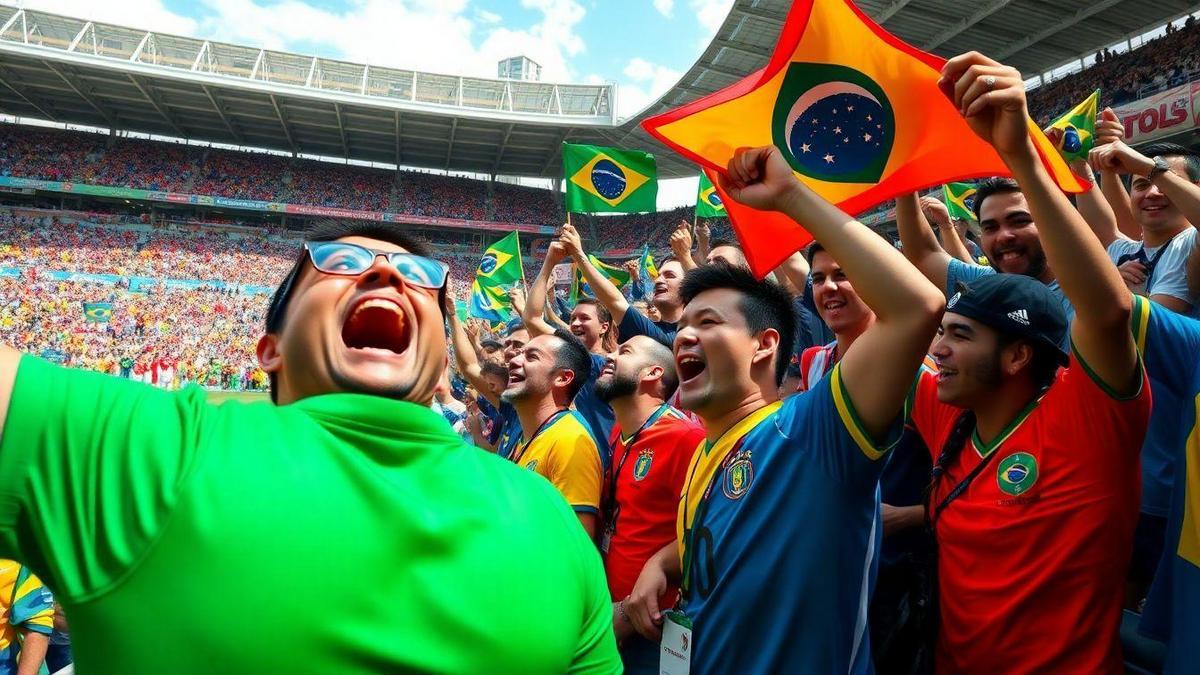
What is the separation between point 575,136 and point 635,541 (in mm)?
29979

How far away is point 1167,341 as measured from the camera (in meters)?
2.01

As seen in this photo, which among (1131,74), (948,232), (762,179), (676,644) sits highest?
(1131,74)

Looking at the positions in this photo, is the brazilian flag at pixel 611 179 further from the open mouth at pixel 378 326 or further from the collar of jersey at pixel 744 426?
the open mouth at pixel 378 326

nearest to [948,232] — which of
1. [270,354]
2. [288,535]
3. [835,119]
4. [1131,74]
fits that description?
[835,119]

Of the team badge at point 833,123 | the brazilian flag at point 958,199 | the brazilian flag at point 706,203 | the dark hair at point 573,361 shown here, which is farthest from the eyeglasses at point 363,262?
the brazilian flag at point 958,199

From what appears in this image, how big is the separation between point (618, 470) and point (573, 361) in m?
1.20

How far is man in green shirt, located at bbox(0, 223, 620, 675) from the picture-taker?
0.89 metres

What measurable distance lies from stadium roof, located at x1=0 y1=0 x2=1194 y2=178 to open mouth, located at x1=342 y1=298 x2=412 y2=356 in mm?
21417

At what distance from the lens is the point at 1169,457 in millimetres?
2287

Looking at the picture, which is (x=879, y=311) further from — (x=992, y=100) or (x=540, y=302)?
(x=540, y=302)

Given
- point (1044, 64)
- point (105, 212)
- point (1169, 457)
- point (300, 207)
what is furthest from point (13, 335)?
point (1044, 64)

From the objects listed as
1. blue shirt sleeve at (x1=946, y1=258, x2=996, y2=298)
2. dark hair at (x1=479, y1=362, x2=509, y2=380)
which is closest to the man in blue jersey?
blue shirt sleeve at (x1=946, y1=258, x2=996, y2=298)

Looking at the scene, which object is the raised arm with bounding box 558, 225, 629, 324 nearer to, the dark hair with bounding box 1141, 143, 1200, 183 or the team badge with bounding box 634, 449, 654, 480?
the team badge with bounding box 634, 449, 654, 480

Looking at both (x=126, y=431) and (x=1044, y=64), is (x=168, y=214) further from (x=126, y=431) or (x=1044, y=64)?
(x=126, y=431)
